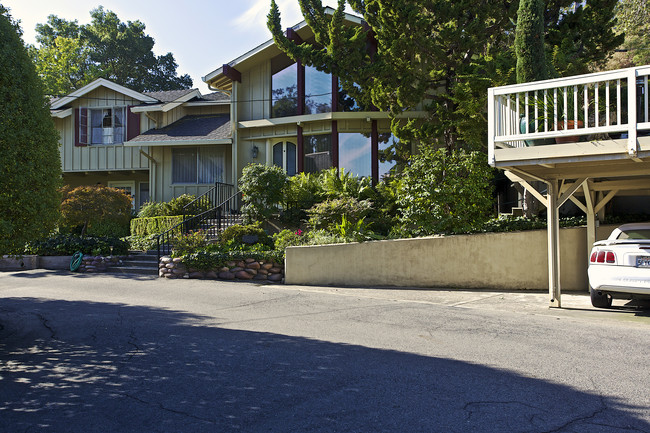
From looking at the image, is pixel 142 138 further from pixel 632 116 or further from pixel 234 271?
pixel 632 116

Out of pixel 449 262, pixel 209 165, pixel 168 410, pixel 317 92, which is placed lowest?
pixel 168 410

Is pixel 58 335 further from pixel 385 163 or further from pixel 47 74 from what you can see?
pixel 47 74

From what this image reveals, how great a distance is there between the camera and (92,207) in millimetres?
16359

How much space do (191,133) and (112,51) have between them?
26060mm

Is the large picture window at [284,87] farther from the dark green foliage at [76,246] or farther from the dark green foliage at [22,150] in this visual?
the dark green foliage at [22,150]

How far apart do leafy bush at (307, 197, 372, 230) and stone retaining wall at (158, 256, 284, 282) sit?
211cm

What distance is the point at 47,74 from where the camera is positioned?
3428 centimetres

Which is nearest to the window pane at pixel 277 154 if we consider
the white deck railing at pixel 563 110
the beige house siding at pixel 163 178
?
the beige house siding at pixel 163 178

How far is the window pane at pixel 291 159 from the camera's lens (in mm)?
19984

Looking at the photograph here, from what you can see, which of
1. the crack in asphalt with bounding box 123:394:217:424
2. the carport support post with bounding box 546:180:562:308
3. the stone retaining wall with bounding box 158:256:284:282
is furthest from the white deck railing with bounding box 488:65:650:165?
the crack in asphalt with bounding box 123:394:217:424

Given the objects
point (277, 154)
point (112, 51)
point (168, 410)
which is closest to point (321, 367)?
point (168, 410)

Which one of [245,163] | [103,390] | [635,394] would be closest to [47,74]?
[245,163]

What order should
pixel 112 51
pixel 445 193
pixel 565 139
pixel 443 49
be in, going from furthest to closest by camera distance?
pixel 112 51, pixel 443 49, pixel 445 193, pixel 565 139

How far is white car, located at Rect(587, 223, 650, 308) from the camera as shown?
25.0 feet
